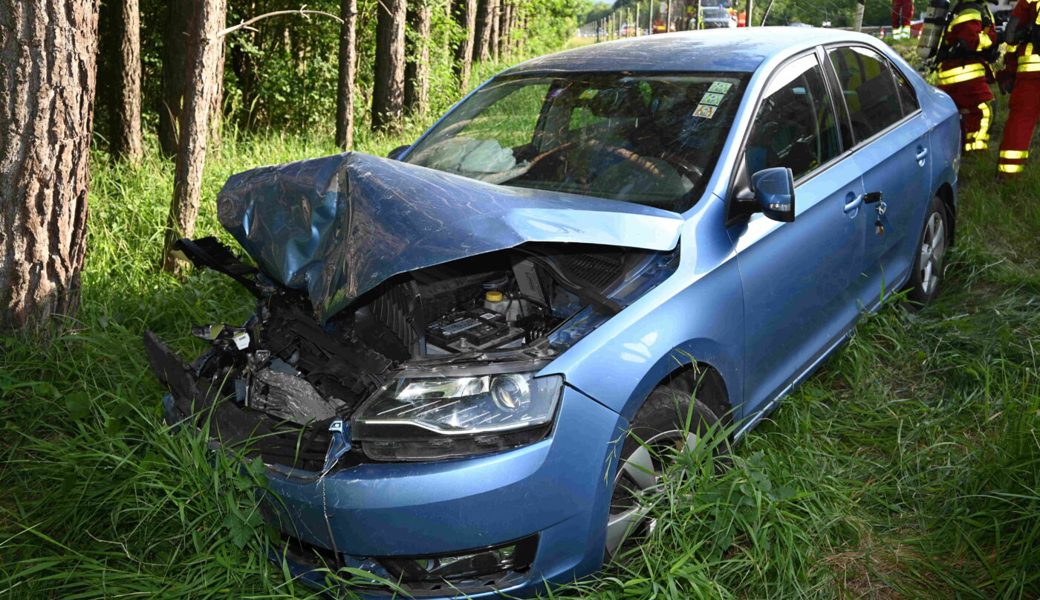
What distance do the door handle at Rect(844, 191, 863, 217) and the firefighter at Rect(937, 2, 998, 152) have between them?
184 inches

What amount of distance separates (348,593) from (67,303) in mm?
2763

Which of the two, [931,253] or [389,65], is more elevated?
[389,65]

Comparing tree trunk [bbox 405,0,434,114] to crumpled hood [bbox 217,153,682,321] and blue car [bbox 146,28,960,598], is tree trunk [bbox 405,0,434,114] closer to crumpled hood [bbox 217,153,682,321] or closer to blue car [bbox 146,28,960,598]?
blue car [bbox 146,28,960,598]

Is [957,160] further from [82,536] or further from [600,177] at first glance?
[82,536]

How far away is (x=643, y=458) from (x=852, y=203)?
1.81m

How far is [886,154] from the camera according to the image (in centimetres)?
427

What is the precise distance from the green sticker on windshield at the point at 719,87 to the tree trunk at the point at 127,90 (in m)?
6.12

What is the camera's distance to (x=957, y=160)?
Result: 207 inches

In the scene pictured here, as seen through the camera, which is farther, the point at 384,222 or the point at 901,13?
the point at 901,13

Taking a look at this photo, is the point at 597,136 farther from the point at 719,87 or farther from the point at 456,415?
the point at 456,415

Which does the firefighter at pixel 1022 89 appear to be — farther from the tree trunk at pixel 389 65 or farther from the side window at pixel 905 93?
the tree trunk at pixel 389 65

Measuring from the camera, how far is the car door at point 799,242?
328 cm

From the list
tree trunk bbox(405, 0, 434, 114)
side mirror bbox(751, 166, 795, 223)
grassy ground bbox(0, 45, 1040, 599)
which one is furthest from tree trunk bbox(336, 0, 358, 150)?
side mirror bbox(751, 166, 795, 223)

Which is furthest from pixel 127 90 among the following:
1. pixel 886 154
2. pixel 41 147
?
pixel 886 154
